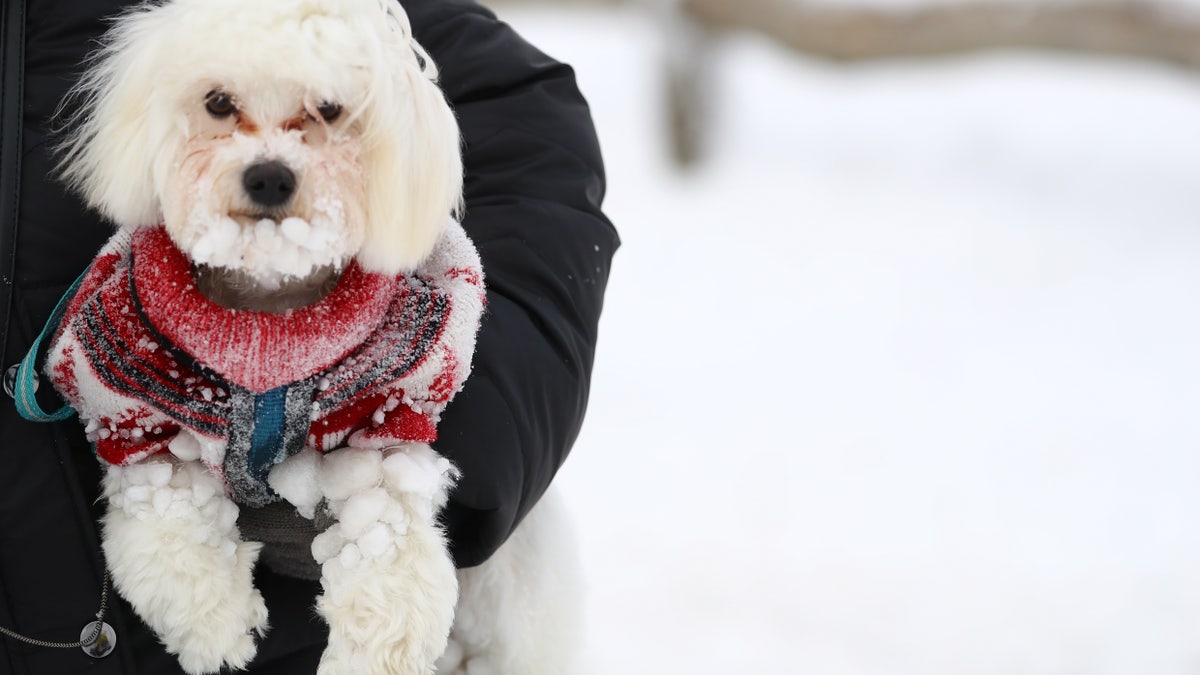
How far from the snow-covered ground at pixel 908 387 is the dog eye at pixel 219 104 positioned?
4.23 ft

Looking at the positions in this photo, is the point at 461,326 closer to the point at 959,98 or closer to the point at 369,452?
the point at 369,452

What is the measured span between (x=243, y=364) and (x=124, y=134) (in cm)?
30

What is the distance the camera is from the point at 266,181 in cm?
128

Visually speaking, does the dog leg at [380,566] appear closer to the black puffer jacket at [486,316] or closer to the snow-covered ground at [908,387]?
the black puffer jacket at [486,316]

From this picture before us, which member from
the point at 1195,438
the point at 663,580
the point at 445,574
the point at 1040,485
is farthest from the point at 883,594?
the point at 445,574

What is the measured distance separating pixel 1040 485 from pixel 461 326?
113 inches

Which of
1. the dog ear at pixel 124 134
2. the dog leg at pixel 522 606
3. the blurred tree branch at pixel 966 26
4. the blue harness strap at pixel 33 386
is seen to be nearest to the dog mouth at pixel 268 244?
the dog ear at pixel 124 134

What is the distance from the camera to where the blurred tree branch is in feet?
18.2

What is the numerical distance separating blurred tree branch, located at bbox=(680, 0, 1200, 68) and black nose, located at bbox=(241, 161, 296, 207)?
17.3ft

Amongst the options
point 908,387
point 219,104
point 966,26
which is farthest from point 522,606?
point 966,26

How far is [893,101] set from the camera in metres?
7.70

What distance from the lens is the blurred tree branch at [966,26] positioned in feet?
18.2

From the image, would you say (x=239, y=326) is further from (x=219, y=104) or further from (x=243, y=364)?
(x=219, y=104)

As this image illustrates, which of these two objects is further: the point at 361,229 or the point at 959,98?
the point at 959,98
